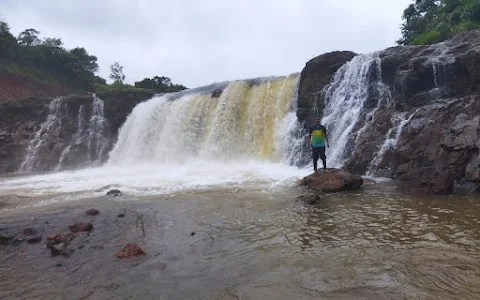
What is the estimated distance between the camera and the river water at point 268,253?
12.5 ft

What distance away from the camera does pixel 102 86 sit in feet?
156

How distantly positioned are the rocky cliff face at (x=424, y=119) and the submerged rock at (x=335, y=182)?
131 centimetres

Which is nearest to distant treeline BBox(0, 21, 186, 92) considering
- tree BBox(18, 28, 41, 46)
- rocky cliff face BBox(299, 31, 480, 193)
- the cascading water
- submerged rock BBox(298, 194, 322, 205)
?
tree BBox(18, 28, 41, 46)

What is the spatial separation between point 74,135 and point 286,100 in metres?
16.3

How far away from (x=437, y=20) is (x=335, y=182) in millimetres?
25829

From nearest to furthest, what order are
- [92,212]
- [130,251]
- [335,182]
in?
[130,251] → [92,212] → [335,182]

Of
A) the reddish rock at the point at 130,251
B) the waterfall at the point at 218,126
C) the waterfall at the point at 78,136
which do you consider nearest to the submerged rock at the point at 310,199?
the reddish rock at the point at 130,251

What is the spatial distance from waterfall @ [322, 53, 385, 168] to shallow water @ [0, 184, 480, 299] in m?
5.52

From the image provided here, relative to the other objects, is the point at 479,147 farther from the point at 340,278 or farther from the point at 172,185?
the point at 172,185

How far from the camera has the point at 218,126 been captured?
65.8 ft

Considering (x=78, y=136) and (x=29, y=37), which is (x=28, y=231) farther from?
(x=29, y=37)

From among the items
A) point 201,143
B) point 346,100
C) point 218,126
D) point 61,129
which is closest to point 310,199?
point 346,100

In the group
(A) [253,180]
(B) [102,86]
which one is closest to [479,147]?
(A) [253,180]

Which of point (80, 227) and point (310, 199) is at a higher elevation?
point (310, 199)
